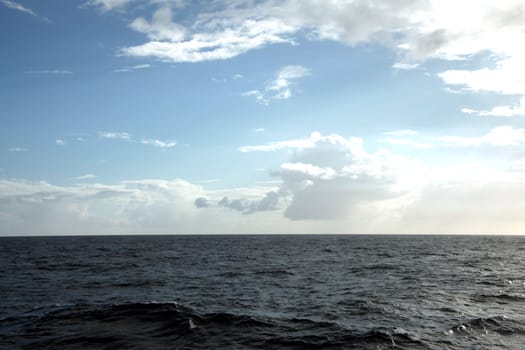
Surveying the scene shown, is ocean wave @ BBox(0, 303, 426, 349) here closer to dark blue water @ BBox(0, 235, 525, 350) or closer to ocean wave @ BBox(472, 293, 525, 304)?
dark blue water @ BBox(0, 235, 525, 350)

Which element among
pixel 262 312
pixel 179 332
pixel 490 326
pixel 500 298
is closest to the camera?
pixel 179 332

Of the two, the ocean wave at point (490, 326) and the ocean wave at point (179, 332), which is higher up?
the ocean wave at point (490, 326)

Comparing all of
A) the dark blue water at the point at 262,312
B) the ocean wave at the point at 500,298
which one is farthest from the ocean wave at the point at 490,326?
the ocean wave at the point at 500,298

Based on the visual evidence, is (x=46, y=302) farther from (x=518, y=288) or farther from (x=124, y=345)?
(x=518, y=288)

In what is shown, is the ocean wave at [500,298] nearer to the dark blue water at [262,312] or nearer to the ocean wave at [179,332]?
the dark blue water at [262,312]

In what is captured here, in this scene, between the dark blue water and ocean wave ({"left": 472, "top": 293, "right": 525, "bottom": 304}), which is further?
ocean wave ({"left": 472, "top": 293, "right": 525, "bottom": 304})

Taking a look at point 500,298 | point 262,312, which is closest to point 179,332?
point 262,312

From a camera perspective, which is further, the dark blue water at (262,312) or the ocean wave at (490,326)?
the ocean wave at (490,326)

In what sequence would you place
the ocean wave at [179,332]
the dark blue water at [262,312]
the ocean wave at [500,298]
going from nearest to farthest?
the ocean wave at [179,332], the dark blue water at [262,312], the ocean wave at [500,298]

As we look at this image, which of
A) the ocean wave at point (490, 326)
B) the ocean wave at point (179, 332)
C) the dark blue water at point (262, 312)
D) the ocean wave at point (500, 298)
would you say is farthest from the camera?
the ocean wave at point (500, 298)

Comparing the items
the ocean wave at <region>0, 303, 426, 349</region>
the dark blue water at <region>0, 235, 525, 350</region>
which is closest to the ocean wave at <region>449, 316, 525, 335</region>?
the dark blue water at <region>0, 235, 525, 350</region>

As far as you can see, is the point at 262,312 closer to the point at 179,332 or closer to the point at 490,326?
the point at 179,332

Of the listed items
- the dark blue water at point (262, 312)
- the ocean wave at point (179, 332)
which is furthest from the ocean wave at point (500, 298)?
the ocean wave at point (179, 332)

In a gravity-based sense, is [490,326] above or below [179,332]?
above
